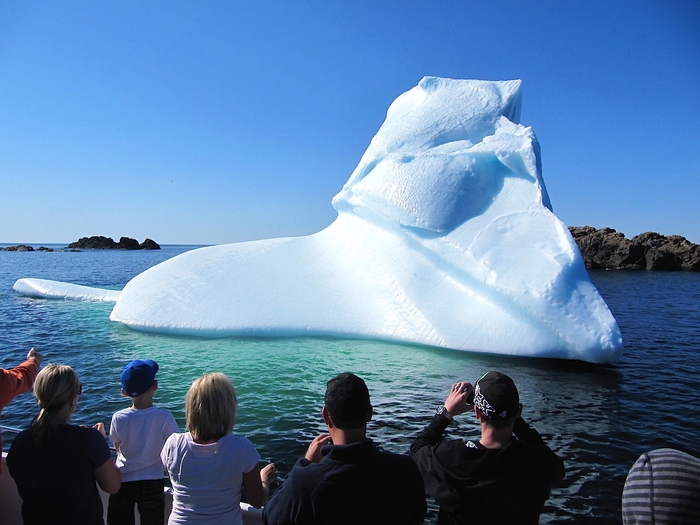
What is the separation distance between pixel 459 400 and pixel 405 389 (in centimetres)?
502

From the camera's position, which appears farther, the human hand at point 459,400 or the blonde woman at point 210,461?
the human hand at point 459,400

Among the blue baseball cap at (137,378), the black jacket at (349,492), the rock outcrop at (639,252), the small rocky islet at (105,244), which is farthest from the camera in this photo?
the small rocky islet at (105,244)

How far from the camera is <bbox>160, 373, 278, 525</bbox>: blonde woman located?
2.09 meters

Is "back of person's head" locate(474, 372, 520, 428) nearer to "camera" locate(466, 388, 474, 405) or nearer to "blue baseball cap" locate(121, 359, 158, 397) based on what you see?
"camera" locate(466, 388, 474, 405)

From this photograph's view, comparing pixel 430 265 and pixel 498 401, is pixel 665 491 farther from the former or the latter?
pixel 430 265

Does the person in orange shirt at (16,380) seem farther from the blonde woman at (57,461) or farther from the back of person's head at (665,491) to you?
the back of person's head at (665,491)

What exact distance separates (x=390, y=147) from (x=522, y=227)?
3859mm

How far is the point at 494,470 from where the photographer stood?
1.98m

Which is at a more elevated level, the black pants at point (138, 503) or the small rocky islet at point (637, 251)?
the small rocky islet at point (637, 251)

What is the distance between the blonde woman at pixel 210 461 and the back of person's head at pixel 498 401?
0.96 meters

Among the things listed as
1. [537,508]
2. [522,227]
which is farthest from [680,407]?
[537,508]

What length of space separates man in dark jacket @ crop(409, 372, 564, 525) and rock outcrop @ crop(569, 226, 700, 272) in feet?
155

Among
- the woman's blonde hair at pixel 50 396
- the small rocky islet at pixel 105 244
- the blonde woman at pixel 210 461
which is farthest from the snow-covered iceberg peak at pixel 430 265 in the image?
the small rocky islet at pixel 105 244

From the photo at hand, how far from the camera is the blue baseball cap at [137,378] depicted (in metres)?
2.54
